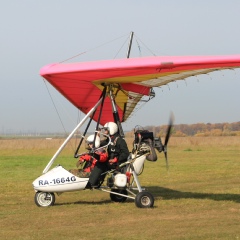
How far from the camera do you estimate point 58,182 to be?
10516 millimetres

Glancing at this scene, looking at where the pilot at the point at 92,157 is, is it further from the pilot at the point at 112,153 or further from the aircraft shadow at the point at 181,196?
the aircraft shadow at the point at 181,196

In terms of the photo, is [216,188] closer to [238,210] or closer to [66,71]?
[238,210]

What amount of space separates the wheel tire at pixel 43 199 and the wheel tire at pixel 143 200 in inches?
63.3

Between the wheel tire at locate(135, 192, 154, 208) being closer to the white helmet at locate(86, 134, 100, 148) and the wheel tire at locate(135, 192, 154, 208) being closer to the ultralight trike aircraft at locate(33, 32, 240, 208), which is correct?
the ultralight trike aircraft at locate(33, 32, 240, 208)

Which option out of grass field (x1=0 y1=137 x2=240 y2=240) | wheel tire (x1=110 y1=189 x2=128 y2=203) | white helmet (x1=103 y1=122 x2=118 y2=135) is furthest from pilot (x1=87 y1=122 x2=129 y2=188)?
wheel tire (x1=110 y1=189 x2=128 y2=203)

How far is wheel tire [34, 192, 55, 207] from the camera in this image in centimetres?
1067

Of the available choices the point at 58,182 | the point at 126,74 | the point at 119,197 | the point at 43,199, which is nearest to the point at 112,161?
the point at 119,197

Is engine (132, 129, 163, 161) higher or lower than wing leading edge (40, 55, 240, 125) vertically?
lower

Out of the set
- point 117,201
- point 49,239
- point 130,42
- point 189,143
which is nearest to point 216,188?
point 117,201

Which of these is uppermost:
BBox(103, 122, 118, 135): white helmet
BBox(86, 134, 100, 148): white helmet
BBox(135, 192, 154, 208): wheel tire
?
BBox(103, 122, 118, 135): white helmet

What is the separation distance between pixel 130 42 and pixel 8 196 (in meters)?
4.14

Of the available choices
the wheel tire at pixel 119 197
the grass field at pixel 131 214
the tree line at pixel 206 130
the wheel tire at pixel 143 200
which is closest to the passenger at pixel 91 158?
the grass field at pixel 131 214

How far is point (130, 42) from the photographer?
1155 centimetres

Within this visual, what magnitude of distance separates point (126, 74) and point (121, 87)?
1.31 metres
